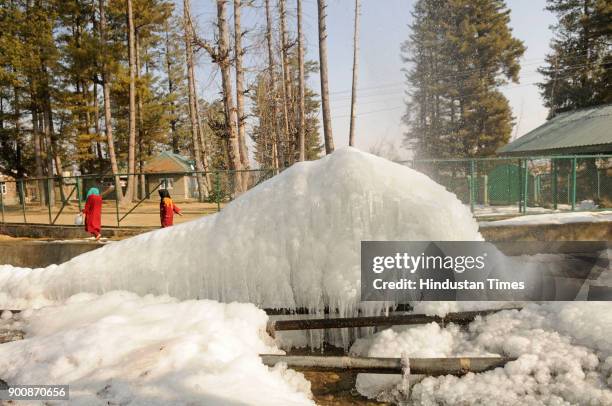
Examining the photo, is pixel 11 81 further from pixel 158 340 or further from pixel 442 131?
pixel 442 131

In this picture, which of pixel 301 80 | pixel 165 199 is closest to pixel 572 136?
pixel 301 80

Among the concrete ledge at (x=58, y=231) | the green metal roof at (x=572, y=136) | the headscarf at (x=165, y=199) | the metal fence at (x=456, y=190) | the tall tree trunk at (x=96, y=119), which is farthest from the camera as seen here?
the tall tree trunk at (x=96, y=119)

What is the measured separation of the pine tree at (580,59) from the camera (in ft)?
80.3

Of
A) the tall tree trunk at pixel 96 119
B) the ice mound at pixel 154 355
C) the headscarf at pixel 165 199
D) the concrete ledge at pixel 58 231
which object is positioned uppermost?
the tall tree trunk at pixel 96 119

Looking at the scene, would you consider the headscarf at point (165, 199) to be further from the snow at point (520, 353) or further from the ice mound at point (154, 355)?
the snow at point (520, 353)

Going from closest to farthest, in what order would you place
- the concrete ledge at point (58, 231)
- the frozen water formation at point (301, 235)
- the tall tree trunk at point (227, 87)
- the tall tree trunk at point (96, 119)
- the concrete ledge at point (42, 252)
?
the frozen water formation at point (301, 235) → the concrete ledge at point (42, 252) → the concrete ledge at point (58, 231) → the tall tree trunk at point (227, 87) → the tall tree trunk at point (96, 119)

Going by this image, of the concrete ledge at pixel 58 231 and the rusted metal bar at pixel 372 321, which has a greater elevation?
the concrete ledge at pixel 58 231

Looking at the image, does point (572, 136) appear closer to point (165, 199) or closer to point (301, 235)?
point (165, 199)

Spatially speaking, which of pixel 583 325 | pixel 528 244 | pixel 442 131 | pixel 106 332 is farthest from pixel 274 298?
pixel 442 131

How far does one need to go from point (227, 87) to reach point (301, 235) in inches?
395

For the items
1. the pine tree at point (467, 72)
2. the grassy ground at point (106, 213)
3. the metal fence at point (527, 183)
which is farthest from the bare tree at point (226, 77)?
the pine tree at point (467, 72)

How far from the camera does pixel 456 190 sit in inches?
448

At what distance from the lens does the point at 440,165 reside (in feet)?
33.6

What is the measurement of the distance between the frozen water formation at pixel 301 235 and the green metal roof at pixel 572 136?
51.3 ft
